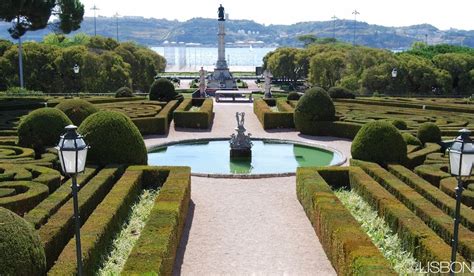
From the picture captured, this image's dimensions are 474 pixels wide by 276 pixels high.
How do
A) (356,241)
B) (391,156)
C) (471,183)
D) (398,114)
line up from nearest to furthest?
(356,241) → (471,183) → (391,156) → (398,114)

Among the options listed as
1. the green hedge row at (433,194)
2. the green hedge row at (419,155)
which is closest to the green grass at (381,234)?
the green hedge row at (433,194)

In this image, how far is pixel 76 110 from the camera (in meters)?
21.2

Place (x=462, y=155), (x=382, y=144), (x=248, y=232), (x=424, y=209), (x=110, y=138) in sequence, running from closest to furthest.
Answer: (x=462, y=155), (x=424, y=209), (x=248, y=232), (x=110, y=138), (x=382, y=144)

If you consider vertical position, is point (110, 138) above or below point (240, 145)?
above

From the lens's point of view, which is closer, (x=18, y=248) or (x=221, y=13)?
(x=18, y=248)

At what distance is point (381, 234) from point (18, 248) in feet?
23.6

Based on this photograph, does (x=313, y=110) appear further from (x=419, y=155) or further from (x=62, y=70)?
(x=62, y=70)

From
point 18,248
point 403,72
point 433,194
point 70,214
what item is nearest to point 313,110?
point 433,194

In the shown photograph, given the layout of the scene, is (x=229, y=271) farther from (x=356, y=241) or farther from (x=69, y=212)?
(x=69, y=212)

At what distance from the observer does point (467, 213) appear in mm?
10695

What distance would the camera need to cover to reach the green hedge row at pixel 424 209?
9.16 meters

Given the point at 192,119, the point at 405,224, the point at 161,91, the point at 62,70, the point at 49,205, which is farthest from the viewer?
the point at 62,70

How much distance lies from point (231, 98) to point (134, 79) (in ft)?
64.7

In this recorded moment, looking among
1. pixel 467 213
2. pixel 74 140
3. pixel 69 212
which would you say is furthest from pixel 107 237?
pixel 467 213
